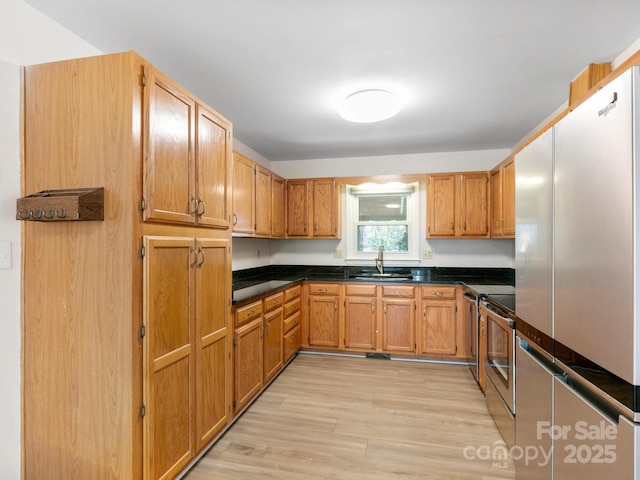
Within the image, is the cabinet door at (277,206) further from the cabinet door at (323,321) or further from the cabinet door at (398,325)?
the cabinet door at (398,325)

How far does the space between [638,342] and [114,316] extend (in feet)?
6.12

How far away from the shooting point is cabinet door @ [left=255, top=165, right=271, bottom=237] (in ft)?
11.5

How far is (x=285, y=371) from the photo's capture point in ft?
11.3

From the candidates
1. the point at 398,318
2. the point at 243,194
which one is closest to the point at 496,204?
the point at 398,318

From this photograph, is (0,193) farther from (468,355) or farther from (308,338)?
(468,355)

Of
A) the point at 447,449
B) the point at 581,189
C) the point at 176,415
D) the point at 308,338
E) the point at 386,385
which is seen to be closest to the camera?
the point at 581,189

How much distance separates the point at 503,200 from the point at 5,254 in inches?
154

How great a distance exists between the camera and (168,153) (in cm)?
165

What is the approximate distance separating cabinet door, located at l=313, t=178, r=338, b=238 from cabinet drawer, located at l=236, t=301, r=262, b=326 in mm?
1690

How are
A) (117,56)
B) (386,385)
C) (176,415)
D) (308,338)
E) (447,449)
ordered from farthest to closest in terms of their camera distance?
(308,338), (386,385), (447,449), (176,415), (117,56)

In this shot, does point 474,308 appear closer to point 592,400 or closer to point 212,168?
point 592,400

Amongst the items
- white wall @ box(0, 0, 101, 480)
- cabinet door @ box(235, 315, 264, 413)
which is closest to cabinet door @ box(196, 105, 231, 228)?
white wall @ box(0, 0, 101, 480)

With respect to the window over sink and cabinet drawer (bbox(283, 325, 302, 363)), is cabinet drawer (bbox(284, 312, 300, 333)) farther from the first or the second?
the window over sink

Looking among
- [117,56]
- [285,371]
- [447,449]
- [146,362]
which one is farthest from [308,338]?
[117,56]
